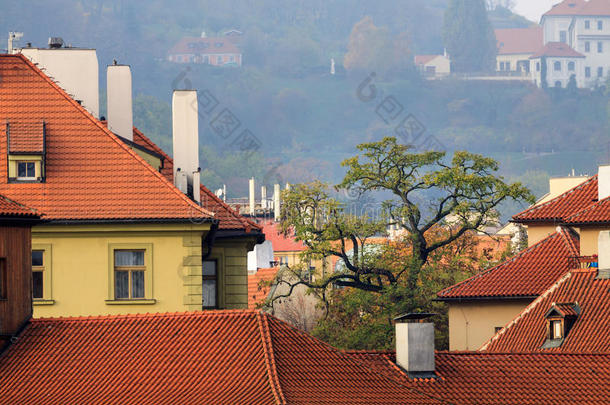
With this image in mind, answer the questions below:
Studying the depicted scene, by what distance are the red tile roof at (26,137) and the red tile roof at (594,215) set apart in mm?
16181

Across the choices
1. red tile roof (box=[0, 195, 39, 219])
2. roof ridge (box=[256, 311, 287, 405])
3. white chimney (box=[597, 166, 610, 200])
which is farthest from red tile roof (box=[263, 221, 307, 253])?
roof ridge (box=[256, 311, 287, 405])

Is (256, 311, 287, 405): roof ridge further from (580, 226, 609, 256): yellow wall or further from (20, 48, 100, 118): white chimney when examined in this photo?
(580, 226, 609, 256): yellow wall

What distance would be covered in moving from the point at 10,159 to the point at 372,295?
29.7m

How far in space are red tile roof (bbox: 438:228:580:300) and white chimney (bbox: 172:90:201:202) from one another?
34.8 ft

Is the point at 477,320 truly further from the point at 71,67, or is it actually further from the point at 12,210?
the point at 12,210

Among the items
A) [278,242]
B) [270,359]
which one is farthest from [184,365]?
[278,242]

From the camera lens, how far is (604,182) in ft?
178

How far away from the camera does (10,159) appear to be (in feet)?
150

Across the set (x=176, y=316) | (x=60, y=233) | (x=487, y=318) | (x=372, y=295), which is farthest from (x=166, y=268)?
(x=372, y=295)

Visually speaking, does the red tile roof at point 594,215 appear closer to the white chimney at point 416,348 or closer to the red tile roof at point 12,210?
the white chimney at point 416,348

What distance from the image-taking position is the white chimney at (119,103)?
2025 inches

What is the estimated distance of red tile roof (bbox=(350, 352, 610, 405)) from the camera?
3472 cm

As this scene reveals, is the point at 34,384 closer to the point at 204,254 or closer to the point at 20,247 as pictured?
the point at 20,247

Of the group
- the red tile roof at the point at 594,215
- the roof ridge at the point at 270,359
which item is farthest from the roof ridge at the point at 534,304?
the roof ridge at the point at 270,359
